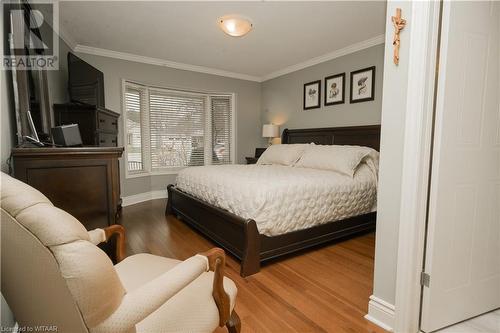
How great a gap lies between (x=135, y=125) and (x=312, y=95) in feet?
10.6

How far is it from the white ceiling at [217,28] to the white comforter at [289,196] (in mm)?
1803

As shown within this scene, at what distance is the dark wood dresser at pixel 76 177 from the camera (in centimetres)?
146

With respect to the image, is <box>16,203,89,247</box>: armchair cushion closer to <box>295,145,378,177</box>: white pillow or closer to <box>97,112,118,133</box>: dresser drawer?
<box>295,145,378,177</box>: white pillow

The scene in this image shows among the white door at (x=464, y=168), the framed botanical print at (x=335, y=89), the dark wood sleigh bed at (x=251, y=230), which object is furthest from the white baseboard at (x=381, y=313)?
the framed botanical print at (x=335, y=89)

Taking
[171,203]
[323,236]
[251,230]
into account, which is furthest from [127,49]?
[323,236]

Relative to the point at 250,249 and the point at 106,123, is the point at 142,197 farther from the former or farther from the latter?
the point at 250,249

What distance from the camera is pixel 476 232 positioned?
1580 mm

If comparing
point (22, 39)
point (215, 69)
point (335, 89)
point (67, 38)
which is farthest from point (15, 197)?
point (215, 69)

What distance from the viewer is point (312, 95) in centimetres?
471

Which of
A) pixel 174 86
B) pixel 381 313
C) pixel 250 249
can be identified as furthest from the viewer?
pixel 174 86

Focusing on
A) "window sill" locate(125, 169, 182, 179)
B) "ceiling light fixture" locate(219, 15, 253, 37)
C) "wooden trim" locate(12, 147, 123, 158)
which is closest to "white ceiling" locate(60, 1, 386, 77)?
"ceiling light fixture" locate(219, 15, 253, 37)

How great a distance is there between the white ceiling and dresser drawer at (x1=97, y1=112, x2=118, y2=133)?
1.11 m

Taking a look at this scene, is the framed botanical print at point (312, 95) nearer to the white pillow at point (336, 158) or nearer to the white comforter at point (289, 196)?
the white pillow at point (336, 158)

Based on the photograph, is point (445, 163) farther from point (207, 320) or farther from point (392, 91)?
point (207, 320)
